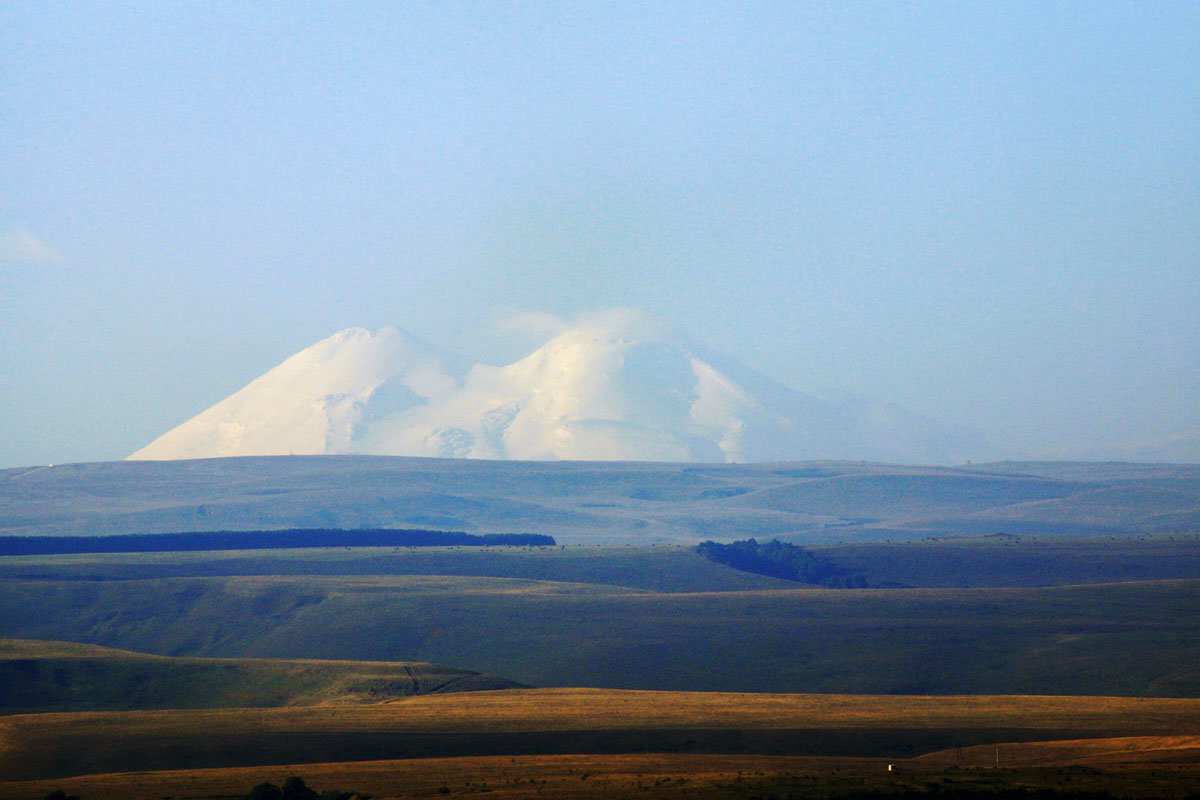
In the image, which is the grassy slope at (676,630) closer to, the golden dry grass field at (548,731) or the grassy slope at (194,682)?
the grassy slope at (194,682)

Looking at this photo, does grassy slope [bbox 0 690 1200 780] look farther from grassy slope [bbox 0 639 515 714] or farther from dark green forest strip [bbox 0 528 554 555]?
dark green forest strip [bbox 0 528 554 555]

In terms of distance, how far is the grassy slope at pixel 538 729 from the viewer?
58.7 metres

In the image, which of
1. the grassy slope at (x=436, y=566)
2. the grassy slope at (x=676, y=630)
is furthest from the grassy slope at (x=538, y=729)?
the grassy slope at (x=436, y=566)

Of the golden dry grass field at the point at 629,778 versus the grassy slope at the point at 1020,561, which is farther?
the grassy slope at the point at 1020,561

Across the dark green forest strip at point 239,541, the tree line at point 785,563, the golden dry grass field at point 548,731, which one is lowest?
the golden dry grass field at point 548,731

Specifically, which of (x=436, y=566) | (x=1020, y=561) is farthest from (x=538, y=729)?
(x=1020, y=561)

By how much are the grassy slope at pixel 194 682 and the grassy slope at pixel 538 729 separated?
20.7 feet

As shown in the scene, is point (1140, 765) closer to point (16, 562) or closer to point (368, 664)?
point (368, 664)

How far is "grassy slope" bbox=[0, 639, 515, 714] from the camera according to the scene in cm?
7456

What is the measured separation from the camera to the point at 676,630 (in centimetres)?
10131

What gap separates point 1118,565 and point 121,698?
362 ft

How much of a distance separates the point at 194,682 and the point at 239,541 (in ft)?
335

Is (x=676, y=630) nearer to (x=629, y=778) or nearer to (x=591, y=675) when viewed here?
(x=591, y=675)

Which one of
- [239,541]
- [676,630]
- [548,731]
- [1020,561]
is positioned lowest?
[548,731]
